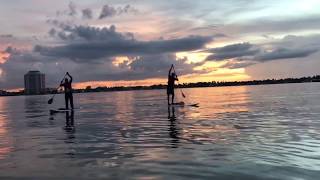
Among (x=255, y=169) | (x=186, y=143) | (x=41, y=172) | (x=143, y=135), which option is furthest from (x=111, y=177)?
(x=143, y=135)

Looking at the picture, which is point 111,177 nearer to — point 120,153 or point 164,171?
point 164,171

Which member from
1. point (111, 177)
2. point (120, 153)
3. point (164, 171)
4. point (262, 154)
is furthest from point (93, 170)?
point (262, 154)

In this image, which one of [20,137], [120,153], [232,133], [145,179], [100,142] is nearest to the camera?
[145,179]

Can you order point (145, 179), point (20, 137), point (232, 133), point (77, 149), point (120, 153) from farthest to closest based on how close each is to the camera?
point (20, 137)
point (232, 133)
point (77, 149)
point (120, 153)
point (145, 179)

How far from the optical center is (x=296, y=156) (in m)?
12.6

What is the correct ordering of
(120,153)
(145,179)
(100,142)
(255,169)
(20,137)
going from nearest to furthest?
(145,179) → (255,169) → (120,153) → (100,142) → (20,137)

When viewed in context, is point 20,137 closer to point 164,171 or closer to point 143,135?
point 143,135

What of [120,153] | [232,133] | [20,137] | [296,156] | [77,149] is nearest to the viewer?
[296,156]

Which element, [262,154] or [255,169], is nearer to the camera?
[255,169]

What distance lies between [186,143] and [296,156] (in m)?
3.86

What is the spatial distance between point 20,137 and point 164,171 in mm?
10003

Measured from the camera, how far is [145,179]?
10.1 m

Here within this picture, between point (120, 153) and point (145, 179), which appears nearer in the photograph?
point (145, 179)

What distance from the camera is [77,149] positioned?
14938 millimetres
